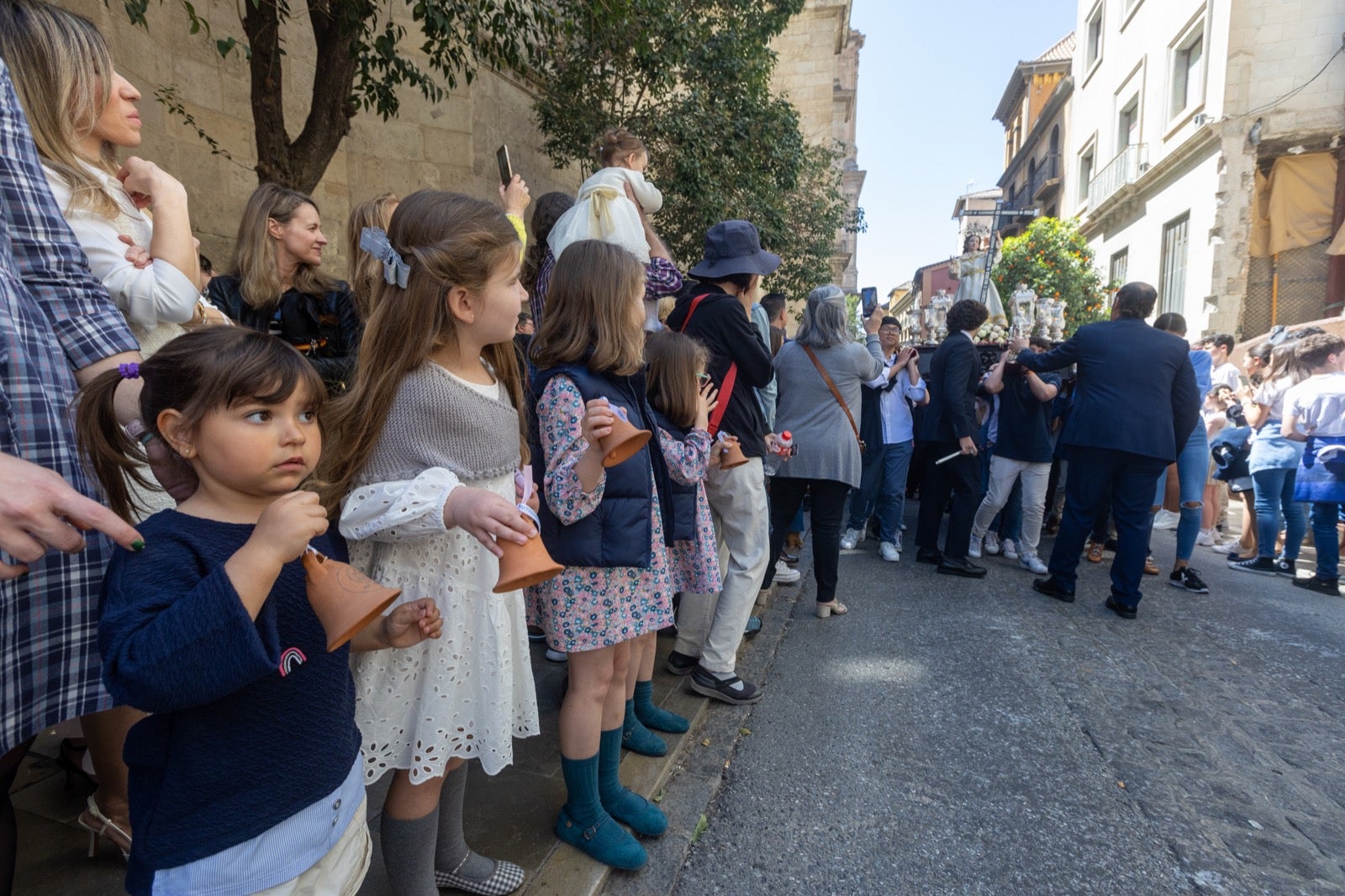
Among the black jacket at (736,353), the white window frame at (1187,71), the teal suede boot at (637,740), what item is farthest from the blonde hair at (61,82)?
the white window frame at (1187,71)

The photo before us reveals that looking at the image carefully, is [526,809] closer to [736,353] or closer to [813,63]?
[736,353]

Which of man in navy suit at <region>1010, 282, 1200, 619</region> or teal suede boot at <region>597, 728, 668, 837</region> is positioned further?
man in navy suit at <region>1010, 282, 1200, 619</region>

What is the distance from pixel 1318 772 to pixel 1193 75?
1931 cm

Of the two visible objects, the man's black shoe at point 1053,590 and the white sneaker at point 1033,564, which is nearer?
the man's black shoe at point 1053,590

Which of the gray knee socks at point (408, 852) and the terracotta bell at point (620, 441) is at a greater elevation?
the terracotta bell at point (620, 441)

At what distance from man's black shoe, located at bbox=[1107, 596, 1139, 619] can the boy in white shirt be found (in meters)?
2.05

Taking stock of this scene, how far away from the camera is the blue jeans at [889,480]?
20.2 feet

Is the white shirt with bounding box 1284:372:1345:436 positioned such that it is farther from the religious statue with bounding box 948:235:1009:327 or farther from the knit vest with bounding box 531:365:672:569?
the knit vest with bounding box 531:365:672:569

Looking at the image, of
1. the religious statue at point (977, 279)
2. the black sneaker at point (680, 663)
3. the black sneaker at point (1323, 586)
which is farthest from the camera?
the religious statue at point (977, 279)

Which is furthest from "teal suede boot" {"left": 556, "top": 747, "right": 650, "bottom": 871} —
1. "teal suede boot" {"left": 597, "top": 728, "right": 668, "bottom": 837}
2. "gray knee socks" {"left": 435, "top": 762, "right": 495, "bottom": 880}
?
"gray knee socks" {"left": 435, "top": 762, "right": 495, "bottom": 880}

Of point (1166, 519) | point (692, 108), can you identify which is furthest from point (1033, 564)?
point (692, 108)

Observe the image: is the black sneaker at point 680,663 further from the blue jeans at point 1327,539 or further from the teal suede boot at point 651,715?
the blue jeans at point 1327,539

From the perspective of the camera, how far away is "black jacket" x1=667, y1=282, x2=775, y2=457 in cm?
320

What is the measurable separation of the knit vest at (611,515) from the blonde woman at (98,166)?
962 millimetres
